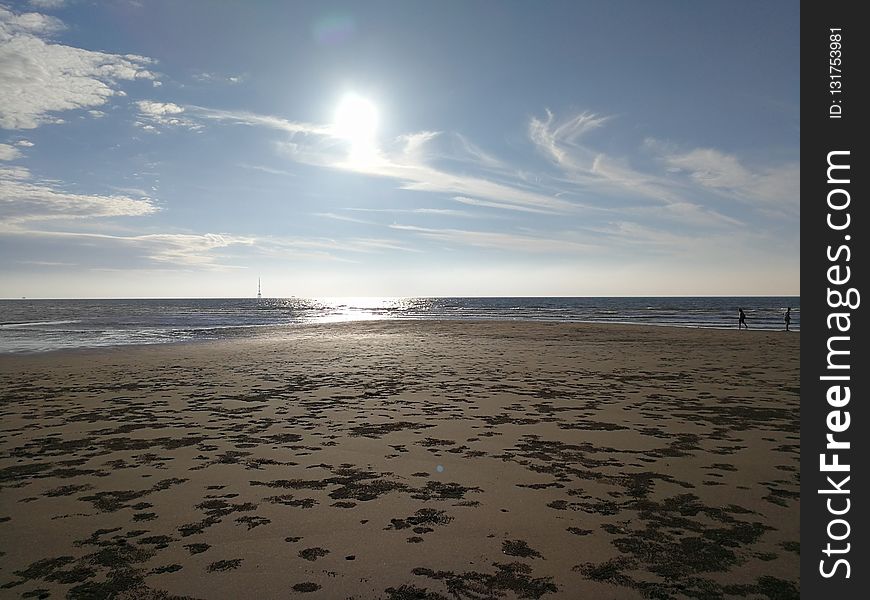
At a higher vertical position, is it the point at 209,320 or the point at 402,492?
the point at 209,320

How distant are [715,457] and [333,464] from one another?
5920 mm

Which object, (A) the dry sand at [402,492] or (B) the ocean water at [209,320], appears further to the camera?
(B) the ocean water at [209,320]

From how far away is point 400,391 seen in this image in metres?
14.1

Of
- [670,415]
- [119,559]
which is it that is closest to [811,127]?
[670,415]

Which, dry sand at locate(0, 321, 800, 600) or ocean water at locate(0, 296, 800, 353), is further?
ocean water at locate(0, 296, 800, 353)

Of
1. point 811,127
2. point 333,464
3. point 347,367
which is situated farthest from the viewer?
point 347,367

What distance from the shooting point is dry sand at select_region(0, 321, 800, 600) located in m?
4.50

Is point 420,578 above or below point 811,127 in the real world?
below

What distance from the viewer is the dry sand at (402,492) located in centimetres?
450

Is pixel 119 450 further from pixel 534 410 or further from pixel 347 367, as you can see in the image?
pixel 347 367

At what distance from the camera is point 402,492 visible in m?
6.45

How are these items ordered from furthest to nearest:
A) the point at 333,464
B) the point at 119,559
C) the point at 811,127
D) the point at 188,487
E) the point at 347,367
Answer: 1. the point at 347,367
2. the point at 333,464
3. the point at 188,487
4. the point at 811,127
5. the point at 119,559

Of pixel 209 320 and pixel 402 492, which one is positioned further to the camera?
pixel 209 320

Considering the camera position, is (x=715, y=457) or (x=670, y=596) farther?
(x=715, y=457)
